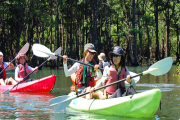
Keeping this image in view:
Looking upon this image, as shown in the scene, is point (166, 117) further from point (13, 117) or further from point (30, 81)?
point (30, 81)

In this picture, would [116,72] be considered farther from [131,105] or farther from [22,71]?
[22,71]

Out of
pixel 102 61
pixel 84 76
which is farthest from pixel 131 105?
pixel 102 61

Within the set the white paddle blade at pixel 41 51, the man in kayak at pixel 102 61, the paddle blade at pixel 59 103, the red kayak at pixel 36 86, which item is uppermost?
the white paddle blade at pixel 41 51

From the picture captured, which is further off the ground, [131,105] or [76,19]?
[76,19]

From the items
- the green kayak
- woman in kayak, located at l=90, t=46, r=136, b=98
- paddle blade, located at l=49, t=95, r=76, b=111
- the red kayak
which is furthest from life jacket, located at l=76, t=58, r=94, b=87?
the red kayak

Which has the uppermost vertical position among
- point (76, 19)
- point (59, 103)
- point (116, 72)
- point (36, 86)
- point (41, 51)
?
point (76, 19)

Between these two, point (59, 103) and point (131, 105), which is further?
point (59, 103)

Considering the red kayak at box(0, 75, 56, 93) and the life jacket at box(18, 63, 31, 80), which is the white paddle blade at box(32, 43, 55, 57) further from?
the red kayak at box(0, 75, 56, 93)

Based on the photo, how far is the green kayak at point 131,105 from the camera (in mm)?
5270

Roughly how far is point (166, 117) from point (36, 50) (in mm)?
3399

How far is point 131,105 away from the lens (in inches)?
214

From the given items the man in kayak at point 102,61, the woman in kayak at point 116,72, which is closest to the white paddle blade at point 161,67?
the woman in kayak at point 116,72

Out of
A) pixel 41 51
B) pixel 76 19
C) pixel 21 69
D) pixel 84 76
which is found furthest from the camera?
pixel 76 19

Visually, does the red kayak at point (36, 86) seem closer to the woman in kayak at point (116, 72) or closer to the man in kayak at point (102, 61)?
the man in kayak at point (102, 61)
